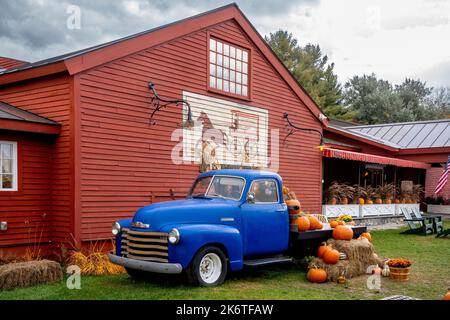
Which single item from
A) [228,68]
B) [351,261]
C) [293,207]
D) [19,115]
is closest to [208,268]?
[293,207]

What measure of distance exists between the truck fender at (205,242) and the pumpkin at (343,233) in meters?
2.37

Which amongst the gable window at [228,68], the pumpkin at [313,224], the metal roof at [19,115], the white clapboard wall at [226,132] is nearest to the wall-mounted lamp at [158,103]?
the white clapboard wall at [226,132]

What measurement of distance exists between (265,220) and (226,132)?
208 inches

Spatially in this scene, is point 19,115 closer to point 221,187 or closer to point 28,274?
point 28,274

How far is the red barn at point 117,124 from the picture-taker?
9.73 meters

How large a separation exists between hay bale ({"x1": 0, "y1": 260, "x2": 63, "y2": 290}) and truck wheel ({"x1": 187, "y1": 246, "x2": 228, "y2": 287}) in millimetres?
2459

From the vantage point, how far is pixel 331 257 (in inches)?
336

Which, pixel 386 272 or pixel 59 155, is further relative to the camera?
pixel 59 155

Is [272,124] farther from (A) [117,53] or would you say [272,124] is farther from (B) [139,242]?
(B) [139,242]

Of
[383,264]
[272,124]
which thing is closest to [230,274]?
[383,264]

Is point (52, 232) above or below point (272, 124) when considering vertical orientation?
below

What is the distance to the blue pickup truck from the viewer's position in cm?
716

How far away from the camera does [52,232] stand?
10086 millimetres
